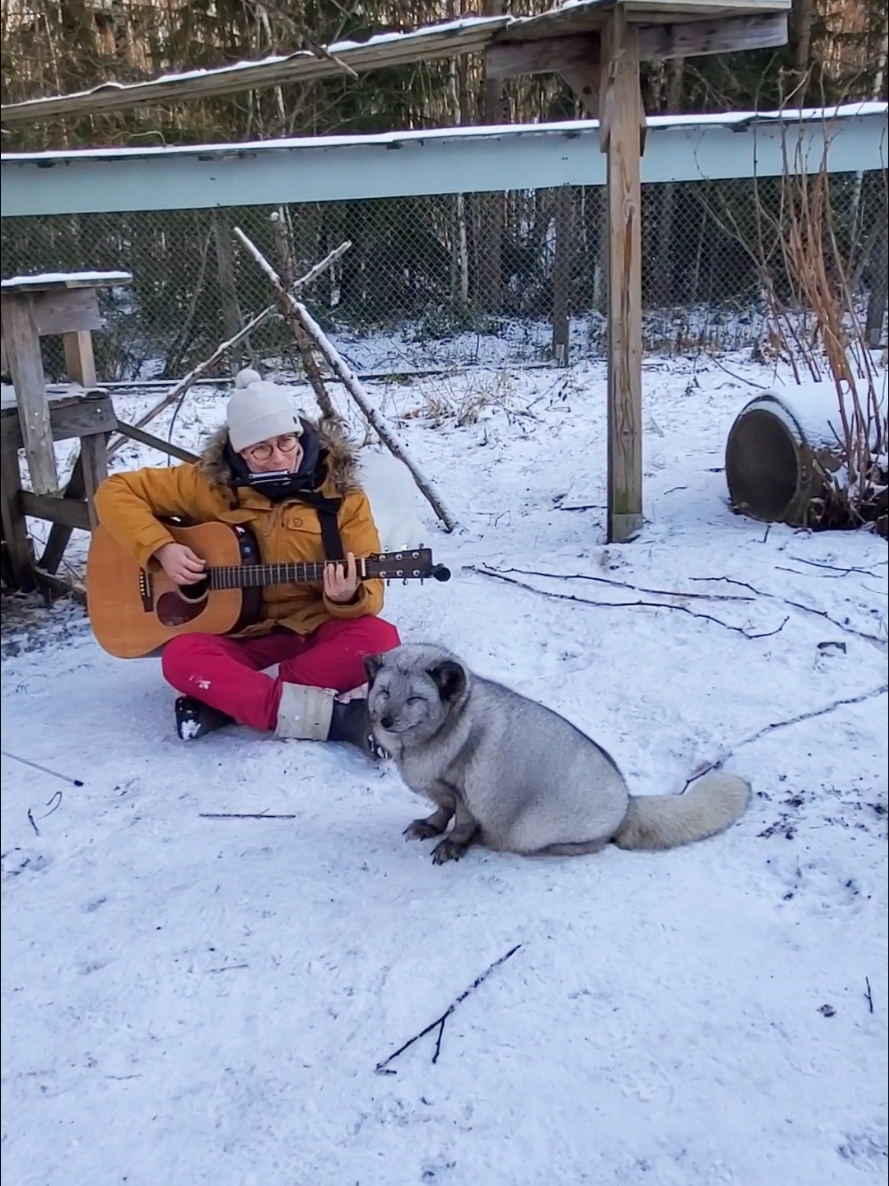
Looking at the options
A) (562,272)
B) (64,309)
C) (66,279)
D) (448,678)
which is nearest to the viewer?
(66,279)

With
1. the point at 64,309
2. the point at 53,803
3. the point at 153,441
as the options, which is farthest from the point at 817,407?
the point at 53,803

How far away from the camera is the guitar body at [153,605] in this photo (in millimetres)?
2422

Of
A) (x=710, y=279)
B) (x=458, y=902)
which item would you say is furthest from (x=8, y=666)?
(x=710, y=279)

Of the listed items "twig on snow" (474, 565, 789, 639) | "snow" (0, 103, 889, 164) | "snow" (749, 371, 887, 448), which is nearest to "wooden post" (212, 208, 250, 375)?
"snow" (0, 103, 889, 164)

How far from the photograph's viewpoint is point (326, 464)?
7.69ft

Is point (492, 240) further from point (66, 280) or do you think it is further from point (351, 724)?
point (351, 724)

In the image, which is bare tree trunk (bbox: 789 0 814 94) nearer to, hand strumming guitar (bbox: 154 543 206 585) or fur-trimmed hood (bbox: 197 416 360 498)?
fur-trimmed hood (bbox: 197 416 360 498)

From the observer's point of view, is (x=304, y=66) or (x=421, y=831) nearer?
(x=304, y=66)

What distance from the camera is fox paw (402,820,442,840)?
2.04 m

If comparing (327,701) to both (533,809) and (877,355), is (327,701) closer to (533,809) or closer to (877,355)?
(533,809)

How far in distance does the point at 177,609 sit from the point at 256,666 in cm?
26

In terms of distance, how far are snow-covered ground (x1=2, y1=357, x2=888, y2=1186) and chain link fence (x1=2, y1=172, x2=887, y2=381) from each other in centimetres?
26

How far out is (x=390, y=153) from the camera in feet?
6.72

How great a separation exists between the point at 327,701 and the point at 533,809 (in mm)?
695
